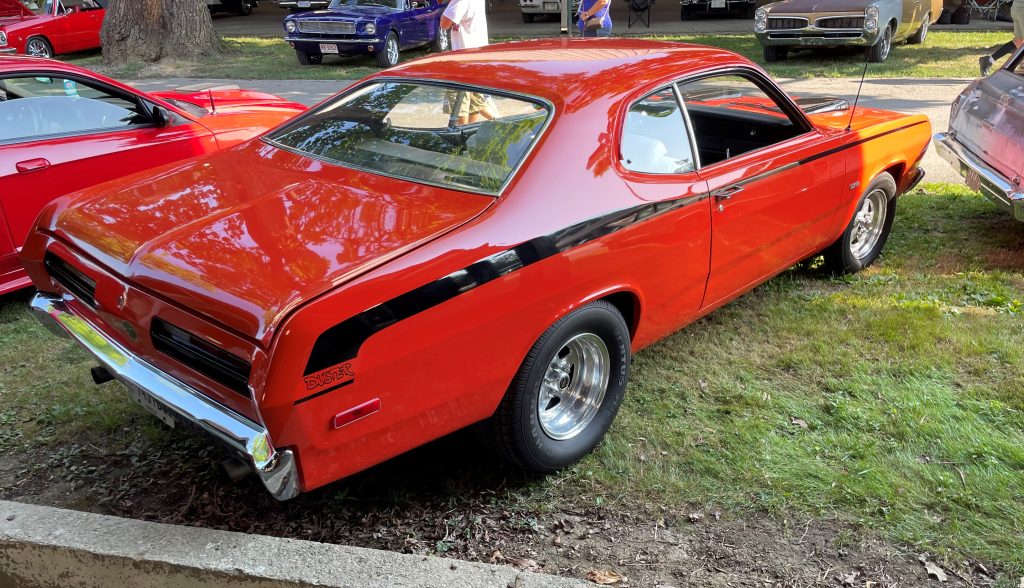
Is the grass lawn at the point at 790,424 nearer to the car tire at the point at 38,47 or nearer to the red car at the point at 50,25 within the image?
the red car at the point at 50,25

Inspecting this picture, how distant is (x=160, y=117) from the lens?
536 centimetres

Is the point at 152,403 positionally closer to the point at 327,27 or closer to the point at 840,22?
the point at 840,22

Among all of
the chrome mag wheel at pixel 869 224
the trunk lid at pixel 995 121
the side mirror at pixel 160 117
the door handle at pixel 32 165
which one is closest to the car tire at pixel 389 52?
the side mirror at pixel 160 117

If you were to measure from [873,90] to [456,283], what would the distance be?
9996 millimetres

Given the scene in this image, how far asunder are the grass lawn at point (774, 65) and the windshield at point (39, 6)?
4.79 ft

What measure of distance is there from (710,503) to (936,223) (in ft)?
13.1

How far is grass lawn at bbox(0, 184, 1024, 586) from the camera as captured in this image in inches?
122

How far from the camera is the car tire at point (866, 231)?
4949 mm

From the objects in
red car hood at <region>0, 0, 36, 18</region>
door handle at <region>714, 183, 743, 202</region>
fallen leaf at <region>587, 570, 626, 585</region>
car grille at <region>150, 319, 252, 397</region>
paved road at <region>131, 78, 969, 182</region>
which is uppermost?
red car hood at <region>0, 0, 36, 18</region>

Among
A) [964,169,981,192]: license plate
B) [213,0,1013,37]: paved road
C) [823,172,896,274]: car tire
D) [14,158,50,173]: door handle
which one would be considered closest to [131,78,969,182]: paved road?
[964,169,981,192]: license plate

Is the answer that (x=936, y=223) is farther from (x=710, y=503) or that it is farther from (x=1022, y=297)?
(x=710, y=503)

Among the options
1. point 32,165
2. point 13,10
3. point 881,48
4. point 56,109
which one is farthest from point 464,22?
point 13,10

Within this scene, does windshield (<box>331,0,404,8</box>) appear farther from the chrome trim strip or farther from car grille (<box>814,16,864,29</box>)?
car grille (<box>814,16,864,29</box>)

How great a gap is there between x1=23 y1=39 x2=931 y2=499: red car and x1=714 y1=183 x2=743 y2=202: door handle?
1cm
